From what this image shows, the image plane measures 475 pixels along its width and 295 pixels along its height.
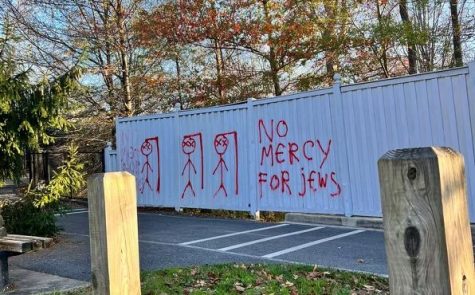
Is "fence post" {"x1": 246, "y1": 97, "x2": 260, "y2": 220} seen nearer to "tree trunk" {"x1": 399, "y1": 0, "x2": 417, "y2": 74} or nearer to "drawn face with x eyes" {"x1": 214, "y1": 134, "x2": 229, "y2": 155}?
"drawn face with x eyes" {"x1": 214, "y1": 134, "x2": 229, "y2": 155}

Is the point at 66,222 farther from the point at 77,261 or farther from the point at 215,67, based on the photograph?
the point at 215,67

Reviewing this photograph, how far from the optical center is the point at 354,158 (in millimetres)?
8953

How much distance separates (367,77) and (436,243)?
14202 mm

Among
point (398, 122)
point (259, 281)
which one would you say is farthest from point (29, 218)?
point (398, 122)

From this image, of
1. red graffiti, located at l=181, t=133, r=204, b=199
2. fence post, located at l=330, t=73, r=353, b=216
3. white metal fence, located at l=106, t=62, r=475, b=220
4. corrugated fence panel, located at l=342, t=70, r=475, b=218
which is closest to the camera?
corrugated fence panel, located at l=342, t=70, r=475, b=218

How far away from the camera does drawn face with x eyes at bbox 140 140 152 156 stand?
12.9 meters

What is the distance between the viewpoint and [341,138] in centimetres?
914

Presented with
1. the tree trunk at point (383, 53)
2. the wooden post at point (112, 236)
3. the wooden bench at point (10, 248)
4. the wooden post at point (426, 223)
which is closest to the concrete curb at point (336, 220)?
the wooden bench at point (10, 248)

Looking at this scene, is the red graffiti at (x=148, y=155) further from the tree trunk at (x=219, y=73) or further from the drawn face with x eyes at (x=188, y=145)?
the tree trunk at (x=219, y=73)

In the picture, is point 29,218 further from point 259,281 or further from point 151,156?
point 259,281

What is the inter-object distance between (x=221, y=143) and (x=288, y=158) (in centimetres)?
188

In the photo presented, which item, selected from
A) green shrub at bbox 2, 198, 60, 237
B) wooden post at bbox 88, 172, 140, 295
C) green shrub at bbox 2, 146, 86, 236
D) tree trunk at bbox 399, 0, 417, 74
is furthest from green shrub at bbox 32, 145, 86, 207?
tree trunk at bbox 399, 0, 417, 74

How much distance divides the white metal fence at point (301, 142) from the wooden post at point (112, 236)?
21.9 feet

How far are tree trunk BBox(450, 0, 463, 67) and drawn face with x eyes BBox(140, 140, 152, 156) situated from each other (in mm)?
8537
